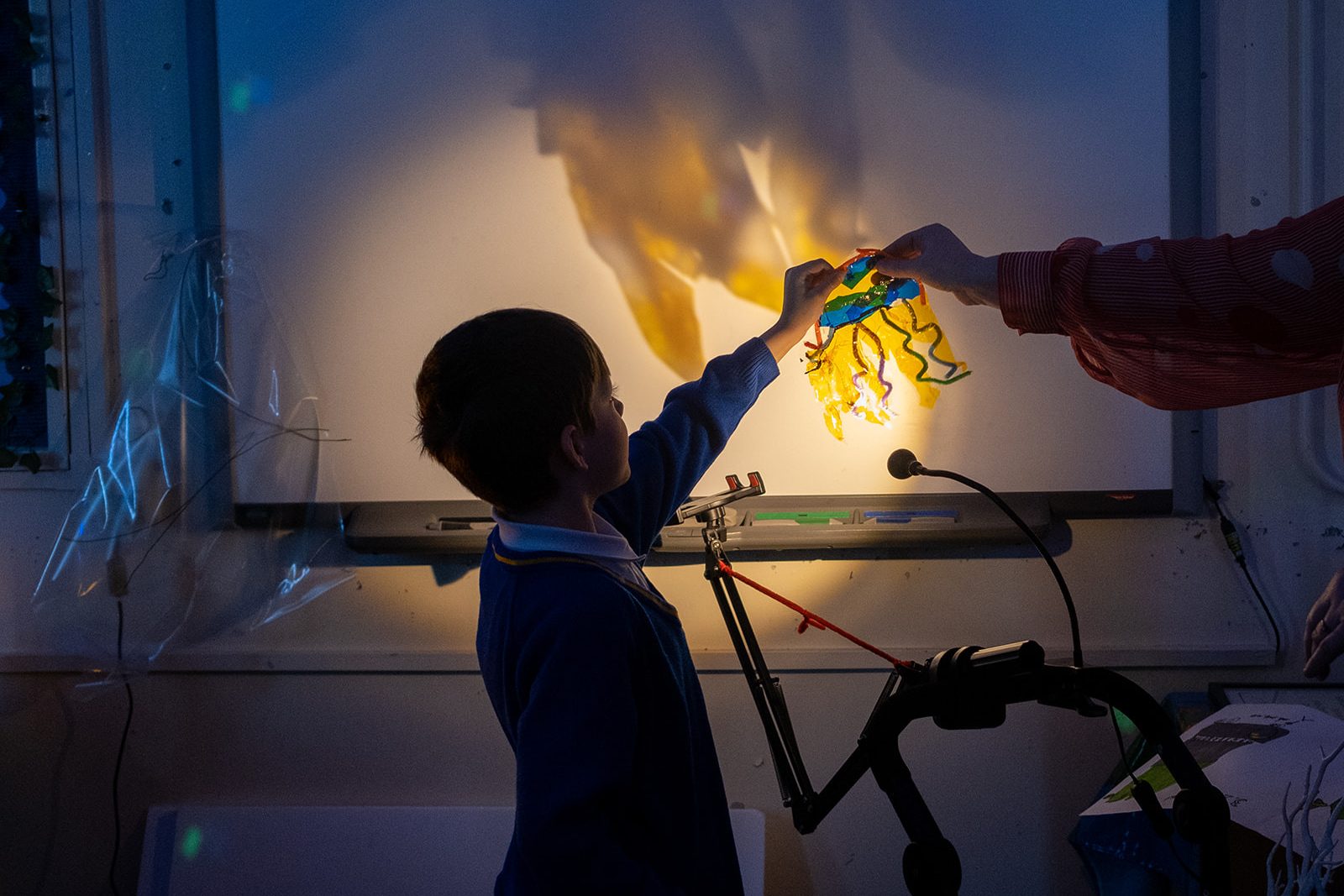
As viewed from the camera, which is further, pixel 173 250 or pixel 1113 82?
pixel 173 250

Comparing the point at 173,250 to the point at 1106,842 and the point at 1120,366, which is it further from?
the point at 1106,842

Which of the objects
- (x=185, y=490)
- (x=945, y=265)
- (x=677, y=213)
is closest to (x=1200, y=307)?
(x=945, y=265)

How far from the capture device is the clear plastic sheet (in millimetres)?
2121

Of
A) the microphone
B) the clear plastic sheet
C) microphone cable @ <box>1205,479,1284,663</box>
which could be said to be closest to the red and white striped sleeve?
the microphone

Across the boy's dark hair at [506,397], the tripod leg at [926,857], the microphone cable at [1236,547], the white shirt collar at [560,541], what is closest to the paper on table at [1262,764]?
the microphone cable at [1236,547]

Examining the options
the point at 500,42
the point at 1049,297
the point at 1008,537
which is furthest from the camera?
the point at 500,42

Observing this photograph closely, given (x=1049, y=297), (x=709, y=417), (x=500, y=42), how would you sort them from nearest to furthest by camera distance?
(x=1049, y=297), (x=709, y=417), (x=500, y=42)

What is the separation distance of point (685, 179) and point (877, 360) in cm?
57

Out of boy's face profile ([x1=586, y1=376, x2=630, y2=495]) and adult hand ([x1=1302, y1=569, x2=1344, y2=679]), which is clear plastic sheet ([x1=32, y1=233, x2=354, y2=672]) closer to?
boy's face profile ([x1=586, y1=376, x2=630, y2=495])

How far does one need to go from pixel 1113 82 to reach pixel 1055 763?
1429 mm

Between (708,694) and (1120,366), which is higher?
(1120,366)

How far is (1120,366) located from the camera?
3.92 feet

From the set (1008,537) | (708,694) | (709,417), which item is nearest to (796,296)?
(709,417)

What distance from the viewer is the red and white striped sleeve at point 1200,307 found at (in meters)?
1.02
